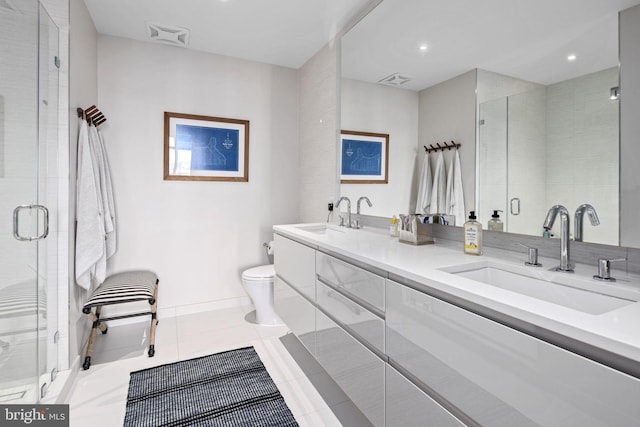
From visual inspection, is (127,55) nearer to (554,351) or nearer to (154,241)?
(154,241)

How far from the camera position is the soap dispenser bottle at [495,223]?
1.54 m

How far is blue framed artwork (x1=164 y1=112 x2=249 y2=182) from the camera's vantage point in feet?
9.57

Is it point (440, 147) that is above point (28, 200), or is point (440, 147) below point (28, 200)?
above

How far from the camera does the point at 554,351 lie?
2.46ft

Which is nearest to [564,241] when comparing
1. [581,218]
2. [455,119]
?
[581,218]

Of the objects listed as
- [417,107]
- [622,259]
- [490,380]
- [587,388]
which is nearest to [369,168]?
[417,107]

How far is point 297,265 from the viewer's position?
85.4 inches

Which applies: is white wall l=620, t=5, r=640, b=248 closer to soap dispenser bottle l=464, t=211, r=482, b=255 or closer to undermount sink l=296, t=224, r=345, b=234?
soap dispenser bottle l=464, t=211, r=482, b=255

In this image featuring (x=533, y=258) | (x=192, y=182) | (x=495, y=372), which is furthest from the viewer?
(x=192, y=182)

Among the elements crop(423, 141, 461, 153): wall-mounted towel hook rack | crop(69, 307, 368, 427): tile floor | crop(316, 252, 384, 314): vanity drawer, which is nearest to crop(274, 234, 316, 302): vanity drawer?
crop(316, 252, 384, 314): vanity drawer

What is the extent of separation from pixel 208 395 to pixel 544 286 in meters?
1.76

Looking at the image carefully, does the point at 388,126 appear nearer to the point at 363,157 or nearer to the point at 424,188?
the point at 363,157

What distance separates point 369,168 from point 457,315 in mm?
1596

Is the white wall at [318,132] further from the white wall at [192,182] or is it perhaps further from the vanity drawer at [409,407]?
the vanity drawer at [409,407]
